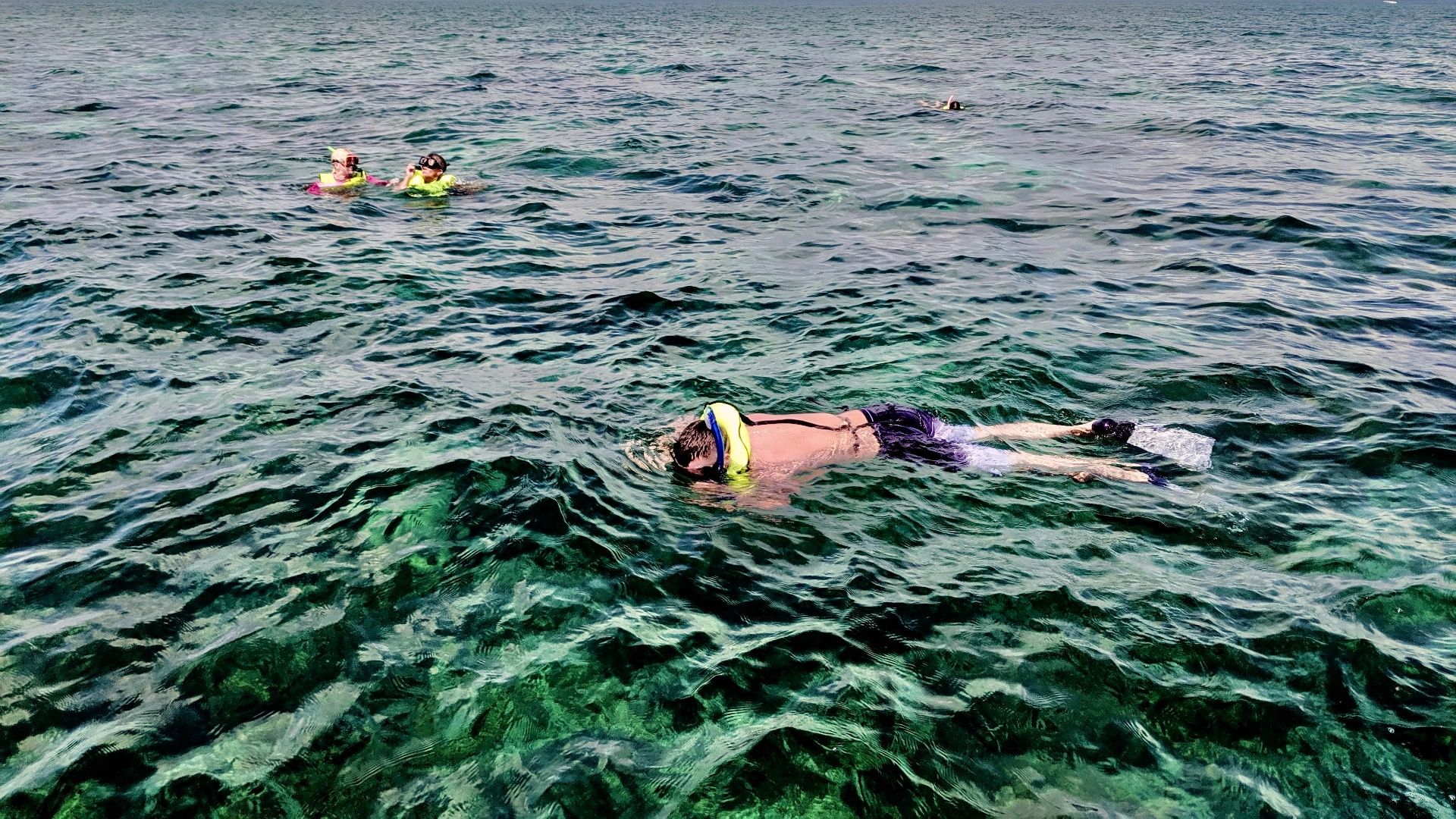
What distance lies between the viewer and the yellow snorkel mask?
21.8ft

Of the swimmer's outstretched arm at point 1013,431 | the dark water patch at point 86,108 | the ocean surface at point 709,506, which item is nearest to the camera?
the ocean surface at point 709,506

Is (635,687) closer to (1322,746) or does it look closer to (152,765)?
(152,765)

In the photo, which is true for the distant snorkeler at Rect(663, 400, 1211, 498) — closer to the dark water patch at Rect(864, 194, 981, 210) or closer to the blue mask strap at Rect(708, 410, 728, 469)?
the blue mask strap at Rect(708, 410, 728, 469)

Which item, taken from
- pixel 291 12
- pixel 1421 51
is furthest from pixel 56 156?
pixel 291 12

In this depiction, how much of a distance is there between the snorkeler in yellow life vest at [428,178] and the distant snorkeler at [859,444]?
10.7 metres

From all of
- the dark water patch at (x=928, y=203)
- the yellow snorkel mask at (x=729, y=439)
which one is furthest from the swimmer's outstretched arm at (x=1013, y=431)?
the dark water patch at (x=928, y=203)

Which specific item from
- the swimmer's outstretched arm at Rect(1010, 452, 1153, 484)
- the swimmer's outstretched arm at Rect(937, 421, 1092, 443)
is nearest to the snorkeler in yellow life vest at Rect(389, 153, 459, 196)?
the swimmer's outstretched arm at Rect(937, 421, 1092, 443)

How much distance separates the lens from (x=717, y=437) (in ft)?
21.9

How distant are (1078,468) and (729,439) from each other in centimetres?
294

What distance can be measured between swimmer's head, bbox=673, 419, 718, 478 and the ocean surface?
19 cm

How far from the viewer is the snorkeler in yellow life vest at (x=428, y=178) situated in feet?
52.1

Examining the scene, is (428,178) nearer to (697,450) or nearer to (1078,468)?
(697,450)

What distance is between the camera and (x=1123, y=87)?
32.0 m

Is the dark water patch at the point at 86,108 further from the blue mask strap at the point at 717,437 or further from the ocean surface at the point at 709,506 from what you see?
the blue mask strap at the point at 717,437
